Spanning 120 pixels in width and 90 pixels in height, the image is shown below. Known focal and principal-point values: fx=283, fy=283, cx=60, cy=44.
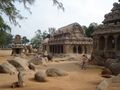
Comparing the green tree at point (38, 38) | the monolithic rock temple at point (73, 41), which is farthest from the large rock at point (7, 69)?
the green tree at point (38, 38)

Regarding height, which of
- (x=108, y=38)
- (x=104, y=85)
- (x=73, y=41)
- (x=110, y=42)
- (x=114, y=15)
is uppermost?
(x=114, y=15)

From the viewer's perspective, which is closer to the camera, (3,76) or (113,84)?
(113,84)

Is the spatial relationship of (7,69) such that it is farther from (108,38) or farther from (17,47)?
(17,47)

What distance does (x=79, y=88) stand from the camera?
55.9ft

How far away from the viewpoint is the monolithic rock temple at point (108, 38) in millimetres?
34531

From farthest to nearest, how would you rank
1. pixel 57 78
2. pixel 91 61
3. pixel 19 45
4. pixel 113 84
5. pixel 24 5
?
pixel 19 45 → pixel 91 61 → pixel 57 78 → pixel 113 84 → pixel 24 5

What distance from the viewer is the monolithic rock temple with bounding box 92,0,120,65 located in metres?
34.5

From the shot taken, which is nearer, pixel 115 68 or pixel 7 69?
pixel 7 69

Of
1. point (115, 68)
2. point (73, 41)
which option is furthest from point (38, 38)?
point (115, 68)

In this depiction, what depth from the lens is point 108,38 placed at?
37125 millimetres

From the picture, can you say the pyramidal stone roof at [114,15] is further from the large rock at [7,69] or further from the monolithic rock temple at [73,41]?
the monolithic rock temple at [73,41]

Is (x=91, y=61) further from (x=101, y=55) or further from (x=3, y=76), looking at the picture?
(x=3, y=76)

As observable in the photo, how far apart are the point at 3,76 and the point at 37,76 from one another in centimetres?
287

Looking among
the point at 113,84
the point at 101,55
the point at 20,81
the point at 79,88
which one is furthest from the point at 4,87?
the point at 101,55
